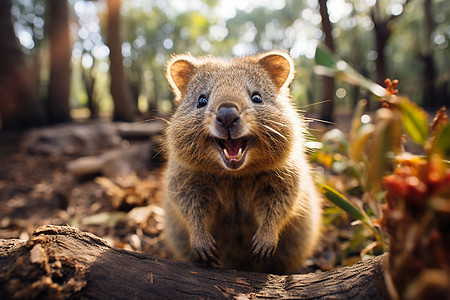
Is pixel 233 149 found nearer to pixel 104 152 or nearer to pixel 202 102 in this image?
pixel 202 102

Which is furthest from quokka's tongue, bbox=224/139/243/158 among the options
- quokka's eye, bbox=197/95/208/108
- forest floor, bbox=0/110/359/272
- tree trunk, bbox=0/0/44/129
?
tree trunk, bbox=0/0/44/129

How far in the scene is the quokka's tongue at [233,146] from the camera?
266cm

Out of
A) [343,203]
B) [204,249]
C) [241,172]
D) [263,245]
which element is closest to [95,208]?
[204,249]

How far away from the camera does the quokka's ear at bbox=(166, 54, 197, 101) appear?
334 centimetres

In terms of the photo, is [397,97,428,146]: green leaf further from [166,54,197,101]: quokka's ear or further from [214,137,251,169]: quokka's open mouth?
[166,54,197,101]: quokka's ear

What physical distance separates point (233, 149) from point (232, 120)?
376 mm

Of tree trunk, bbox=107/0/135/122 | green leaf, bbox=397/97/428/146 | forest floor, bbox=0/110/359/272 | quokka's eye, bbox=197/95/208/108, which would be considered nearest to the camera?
green leaf, bbox=397/97/428/146

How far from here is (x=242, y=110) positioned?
2.54 metres

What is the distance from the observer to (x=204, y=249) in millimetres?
2588

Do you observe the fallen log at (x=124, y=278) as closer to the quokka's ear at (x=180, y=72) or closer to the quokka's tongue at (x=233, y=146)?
the quokka's tongue at (x=233, y=146)

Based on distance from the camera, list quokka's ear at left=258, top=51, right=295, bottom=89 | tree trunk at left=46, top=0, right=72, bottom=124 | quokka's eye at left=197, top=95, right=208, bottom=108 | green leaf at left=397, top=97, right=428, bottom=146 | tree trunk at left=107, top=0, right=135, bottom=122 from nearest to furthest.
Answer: green leaf at left=397, top=97, right=428, bottom=146
quokka's eye at left=197, top=95, right=208, bottom=108
quokka's ear at left=258, top=51, right=295, bottom=89
tree trunk at left=46, top=0, right=72, bottom=124
tree trunk at left=107, top=0, right=135, bottom=122

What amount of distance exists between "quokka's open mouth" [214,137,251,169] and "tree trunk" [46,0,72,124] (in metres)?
11.4

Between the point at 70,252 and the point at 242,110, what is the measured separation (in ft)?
5.37

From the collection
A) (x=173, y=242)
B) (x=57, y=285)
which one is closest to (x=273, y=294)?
(x=57, y=285)
